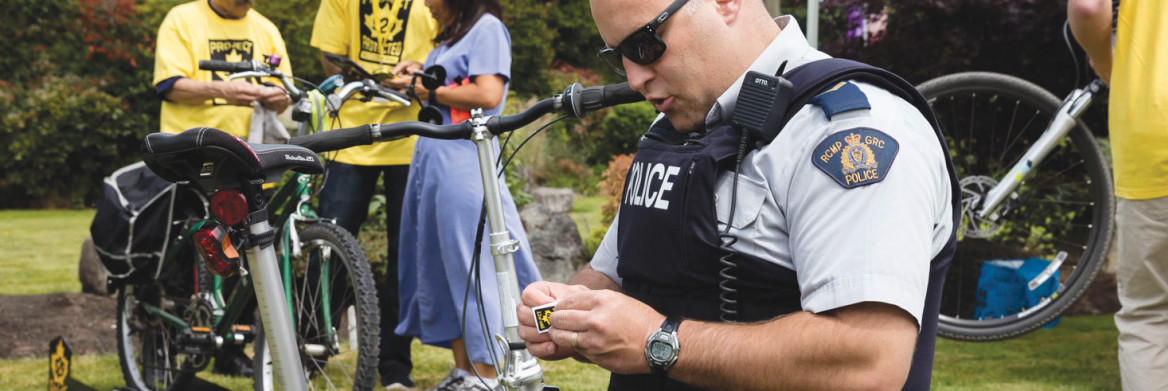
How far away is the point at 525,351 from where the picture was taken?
2.01 meters

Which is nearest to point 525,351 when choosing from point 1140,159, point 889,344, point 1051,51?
point 889,344

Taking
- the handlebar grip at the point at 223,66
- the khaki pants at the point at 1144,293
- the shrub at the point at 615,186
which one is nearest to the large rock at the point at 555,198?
the shrub at the point at 615,186

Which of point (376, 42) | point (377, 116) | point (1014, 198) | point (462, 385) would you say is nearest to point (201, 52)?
point (376, 42)

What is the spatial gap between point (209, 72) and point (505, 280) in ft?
9.51

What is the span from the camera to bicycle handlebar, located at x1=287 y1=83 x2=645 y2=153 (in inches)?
79.1

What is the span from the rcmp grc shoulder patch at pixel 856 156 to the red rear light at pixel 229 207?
3.34 ft

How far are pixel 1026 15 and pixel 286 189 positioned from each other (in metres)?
3.30

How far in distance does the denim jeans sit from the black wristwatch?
2.90 meters

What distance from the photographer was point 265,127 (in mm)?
4453

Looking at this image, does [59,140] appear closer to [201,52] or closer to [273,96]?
[201,52]

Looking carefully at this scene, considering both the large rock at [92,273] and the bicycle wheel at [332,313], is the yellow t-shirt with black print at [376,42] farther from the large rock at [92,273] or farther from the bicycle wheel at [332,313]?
the large rock at [92,273]

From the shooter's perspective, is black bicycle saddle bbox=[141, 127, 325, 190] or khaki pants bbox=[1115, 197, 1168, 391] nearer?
black bicycle saddle bbox=[141, 127, 325, 190]

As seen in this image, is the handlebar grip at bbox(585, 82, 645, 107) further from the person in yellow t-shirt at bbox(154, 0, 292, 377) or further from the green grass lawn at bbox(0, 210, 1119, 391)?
the person in yellow t-shirt at bbox(154, 0, 292, 377)

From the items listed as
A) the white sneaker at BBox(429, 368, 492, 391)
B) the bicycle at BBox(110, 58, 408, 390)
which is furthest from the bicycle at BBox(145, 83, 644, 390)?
the bicycle at BBox(110, 58, 408, 390)
